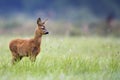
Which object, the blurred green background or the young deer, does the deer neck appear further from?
the blurred green background

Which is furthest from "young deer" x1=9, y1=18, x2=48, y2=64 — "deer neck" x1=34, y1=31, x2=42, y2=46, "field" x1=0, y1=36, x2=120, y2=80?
"field" x1=0, y1=36, x2=120, y2=80

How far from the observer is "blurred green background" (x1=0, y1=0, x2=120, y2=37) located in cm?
2646

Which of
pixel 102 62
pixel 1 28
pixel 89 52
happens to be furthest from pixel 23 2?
pixel 102 62

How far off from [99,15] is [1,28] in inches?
378

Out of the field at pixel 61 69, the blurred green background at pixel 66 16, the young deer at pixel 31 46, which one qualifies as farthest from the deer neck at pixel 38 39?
the blurred green background at pixel 66 16

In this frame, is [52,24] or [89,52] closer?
[89,52]

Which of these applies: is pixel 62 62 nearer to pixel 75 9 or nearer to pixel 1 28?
pixel 1 28

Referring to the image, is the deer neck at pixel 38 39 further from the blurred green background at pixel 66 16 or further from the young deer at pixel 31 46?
the blurred green background at pixel 66 16

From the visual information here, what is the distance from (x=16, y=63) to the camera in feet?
35.9

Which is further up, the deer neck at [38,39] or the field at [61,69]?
the deer neck at [38,39]

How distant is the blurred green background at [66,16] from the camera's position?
26458mm

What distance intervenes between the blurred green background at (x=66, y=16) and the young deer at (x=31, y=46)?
12807 millimetres

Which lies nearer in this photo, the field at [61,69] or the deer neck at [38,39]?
the field at [61,69]

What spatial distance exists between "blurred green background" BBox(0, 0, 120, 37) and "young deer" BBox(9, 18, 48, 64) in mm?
12807
